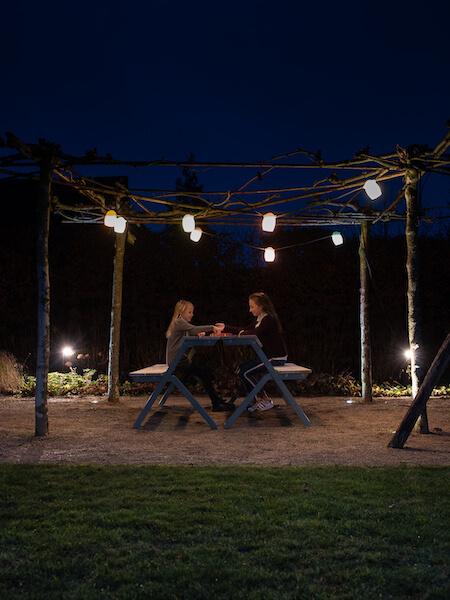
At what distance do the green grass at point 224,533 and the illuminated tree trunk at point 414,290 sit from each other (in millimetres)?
1798

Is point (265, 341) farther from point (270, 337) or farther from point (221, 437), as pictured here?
point (221, 437)

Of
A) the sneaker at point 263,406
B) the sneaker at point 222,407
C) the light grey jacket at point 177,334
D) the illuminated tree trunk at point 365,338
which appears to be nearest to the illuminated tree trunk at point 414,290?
the sneaker at point 263,406

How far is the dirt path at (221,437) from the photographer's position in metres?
4.89

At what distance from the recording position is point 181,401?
8.88m

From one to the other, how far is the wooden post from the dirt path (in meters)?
0.13

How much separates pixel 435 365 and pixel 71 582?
3731mm

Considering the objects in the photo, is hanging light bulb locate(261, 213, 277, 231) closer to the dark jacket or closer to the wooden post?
the dark jacket

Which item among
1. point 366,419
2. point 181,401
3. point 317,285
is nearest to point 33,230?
point 181,401

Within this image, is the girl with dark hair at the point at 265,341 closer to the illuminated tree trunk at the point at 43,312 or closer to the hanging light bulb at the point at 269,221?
the hanging light bulb at the point at 269,221

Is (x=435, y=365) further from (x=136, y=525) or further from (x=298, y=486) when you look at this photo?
(x=136, y=525)

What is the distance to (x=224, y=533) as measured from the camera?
10.2 feet

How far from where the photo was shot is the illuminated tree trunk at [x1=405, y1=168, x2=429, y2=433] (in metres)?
6.09

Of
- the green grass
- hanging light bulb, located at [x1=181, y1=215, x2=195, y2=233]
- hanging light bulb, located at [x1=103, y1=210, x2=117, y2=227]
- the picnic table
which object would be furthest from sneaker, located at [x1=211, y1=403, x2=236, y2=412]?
the green grass

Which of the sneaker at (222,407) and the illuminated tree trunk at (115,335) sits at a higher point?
the illuminated tree trunk at (115,335)
